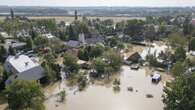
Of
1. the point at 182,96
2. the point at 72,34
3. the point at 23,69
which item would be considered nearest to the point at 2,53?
the point at 23,69

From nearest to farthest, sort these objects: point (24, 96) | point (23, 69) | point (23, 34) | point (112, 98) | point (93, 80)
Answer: point (24, 96) < point (112, 98) < point (23, 69) < point (93, 80) < point (23, 34)

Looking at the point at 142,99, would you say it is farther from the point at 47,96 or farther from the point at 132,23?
the point at 132,23

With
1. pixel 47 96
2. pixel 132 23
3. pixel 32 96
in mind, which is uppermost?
pixel 132 23

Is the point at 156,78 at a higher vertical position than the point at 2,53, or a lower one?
lower

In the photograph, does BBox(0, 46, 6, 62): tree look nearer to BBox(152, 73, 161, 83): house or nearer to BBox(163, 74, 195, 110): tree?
BBox(152, 73, 161, 83): house

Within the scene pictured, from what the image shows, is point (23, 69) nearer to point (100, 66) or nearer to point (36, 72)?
point (36, 72)

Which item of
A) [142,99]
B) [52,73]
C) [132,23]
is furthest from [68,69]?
[132,23]
